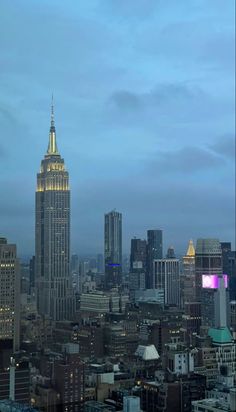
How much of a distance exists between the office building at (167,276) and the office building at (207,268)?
0.44m

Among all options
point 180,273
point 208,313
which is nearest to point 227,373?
point 208,313

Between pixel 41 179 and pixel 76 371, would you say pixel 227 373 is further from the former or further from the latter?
pixel 41 179

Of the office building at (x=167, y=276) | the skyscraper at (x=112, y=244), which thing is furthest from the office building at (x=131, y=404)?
the office building at (x=167, y=276)

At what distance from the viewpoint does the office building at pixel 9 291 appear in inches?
334

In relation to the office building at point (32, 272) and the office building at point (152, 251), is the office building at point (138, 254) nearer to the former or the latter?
the office building at point (152, 251)

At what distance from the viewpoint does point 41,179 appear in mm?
10523

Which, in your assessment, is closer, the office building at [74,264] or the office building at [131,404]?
the office building at [131,404]

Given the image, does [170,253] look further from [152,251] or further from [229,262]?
[229,262]

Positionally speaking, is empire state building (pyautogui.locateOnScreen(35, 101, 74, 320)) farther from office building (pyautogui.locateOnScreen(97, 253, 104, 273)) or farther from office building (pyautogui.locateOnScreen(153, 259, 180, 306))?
office building (pyautogui.locateOnScreen(153, 259, 180, 306))

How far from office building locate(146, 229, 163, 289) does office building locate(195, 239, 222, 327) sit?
92 centimetres

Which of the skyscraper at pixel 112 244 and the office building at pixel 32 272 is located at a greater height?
the skyscraper at pixel 112 244

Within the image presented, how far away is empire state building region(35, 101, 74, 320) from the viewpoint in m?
10.2

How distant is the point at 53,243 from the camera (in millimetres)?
11133

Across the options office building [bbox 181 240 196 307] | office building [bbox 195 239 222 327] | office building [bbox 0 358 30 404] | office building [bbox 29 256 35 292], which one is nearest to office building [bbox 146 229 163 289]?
office building [bbox 181 240 196 307]
